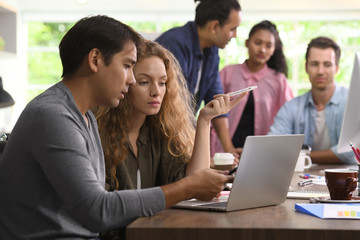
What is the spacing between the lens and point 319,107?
2994mm

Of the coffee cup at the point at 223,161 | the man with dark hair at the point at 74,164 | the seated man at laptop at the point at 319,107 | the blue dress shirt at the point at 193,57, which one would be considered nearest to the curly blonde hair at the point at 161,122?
the coffee cup at the point at 223,161

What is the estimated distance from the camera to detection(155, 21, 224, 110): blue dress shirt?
2.87m

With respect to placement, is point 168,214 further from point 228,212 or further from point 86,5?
point 86,5

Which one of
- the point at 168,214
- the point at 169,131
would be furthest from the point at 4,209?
the point at 169,131

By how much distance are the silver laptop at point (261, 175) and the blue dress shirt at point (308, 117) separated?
155cm

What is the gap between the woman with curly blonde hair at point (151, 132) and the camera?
1.79 meters

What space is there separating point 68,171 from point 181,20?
562cm

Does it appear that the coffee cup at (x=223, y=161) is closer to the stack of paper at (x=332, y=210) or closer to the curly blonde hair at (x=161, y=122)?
the curly blonde hair at (x=161, y=122)

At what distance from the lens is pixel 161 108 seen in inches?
77.7

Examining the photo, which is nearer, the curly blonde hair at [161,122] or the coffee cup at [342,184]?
the coffee cup at [342,184]

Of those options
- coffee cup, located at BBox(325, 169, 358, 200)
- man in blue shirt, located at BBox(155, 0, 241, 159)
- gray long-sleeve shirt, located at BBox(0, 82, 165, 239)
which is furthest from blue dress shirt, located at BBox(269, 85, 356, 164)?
gray long-sleeve shirt, located at BBox(0, 82, 165, 239)

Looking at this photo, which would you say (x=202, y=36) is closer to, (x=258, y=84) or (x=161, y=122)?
(x=258, y=84)

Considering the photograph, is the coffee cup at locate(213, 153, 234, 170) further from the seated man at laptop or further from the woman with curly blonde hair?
the seated man at laptop

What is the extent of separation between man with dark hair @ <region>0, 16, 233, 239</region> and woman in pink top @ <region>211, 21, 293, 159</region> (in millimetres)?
2273
